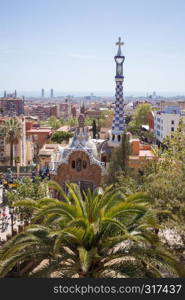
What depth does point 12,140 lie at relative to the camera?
37219 millimetres

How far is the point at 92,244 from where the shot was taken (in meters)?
8.96

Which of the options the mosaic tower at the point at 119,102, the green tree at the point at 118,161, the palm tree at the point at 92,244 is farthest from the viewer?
the mosaic tower at the point at 119,102

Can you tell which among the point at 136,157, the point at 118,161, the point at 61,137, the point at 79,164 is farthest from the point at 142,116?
the point at 118,161

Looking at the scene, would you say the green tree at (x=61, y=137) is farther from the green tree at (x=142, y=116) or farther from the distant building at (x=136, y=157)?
the distant building at (x=136, y=157)

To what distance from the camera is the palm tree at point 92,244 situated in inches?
333

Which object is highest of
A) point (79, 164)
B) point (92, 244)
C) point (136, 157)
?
point (92, 244)

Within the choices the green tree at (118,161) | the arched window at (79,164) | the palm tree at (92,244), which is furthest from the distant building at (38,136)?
the palm tree at (92,244)

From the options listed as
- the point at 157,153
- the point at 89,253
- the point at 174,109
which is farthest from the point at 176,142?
the point at 174,109

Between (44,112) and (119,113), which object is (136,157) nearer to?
(119,113)

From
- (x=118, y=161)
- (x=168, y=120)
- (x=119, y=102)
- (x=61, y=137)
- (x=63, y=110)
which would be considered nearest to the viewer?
(x=118, y=161)

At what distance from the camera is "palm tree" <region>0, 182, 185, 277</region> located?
847cm

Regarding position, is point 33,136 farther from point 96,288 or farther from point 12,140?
point 96,288

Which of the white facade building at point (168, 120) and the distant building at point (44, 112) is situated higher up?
the white facade building at point (168, 120)

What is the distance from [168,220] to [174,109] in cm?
4770
